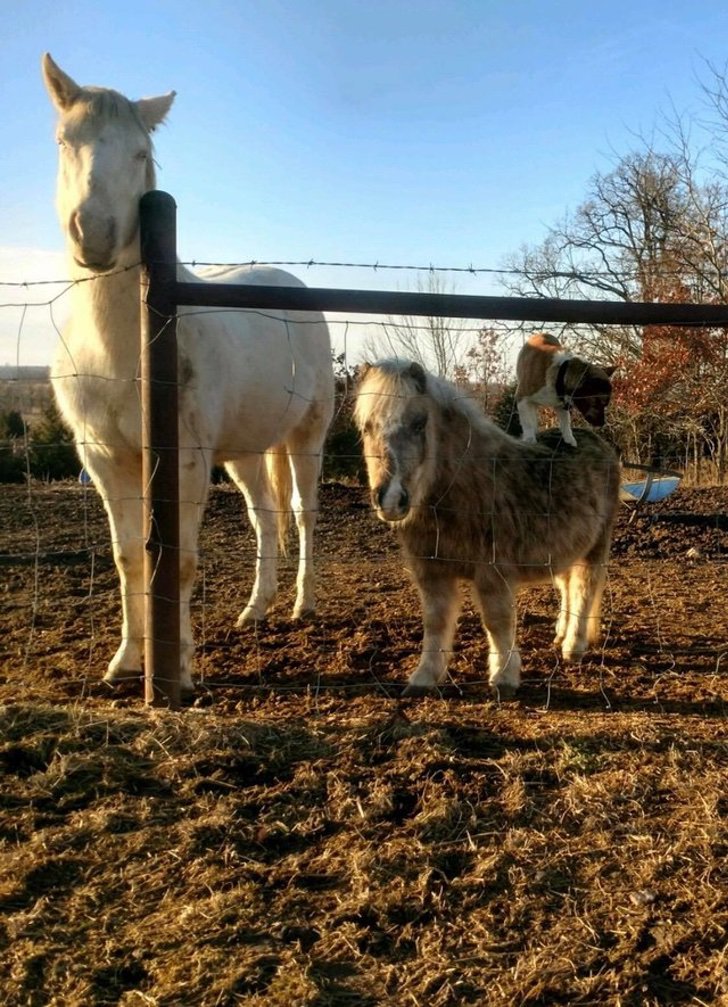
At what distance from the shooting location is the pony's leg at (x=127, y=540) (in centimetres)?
407

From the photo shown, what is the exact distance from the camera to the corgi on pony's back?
15.7 feet

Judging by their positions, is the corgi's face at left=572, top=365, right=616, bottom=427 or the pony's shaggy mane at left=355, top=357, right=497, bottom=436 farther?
the corgi's face at left=572, top=365, right=616, bottom=427

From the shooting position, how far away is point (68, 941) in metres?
2.10

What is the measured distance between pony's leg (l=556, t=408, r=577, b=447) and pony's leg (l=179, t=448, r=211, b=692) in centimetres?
212

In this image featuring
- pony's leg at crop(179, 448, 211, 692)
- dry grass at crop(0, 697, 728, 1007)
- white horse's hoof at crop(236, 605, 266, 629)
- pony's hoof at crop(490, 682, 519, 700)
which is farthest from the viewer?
white horse's hoof at crop(236, 605, 266, 629)

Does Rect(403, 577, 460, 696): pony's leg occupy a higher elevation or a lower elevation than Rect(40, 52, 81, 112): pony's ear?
lower

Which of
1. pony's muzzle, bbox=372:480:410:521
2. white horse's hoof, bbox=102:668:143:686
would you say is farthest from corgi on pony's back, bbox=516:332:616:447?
white horse's hoof, bbox=102:668:143:686

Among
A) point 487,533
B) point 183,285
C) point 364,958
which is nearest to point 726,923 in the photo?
point 364,958

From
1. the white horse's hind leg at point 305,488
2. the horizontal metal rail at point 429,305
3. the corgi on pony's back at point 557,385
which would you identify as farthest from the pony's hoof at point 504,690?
the white horse's hind leg at point 305,488

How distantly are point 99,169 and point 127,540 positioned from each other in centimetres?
179

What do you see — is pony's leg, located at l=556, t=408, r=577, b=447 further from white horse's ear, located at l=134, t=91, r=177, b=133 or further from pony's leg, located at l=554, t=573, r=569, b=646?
white horse's ear, located at l=134, t=91, r=177, b=133

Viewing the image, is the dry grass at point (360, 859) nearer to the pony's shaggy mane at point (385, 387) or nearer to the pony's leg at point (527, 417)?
the pony's shaggy mane at point (385, 387)

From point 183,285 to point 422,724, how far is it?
2134 millimetres

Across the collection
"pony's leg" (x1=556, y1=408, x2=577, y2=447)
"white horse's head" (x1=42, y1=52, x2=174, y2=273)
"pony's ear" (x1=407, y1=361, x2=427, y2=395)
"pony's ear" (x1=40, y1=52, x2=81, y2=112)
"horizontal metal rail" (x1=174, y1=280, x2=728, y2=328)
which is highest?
"pony's ear" (x1=40, y1=52, x2=81, y2=112)
